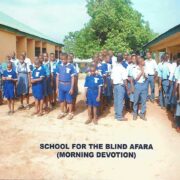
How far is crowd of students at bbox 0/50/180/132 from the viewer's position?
881 cm

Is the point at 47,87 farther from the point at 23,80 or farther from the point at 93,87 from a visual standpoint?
the point at 93,87

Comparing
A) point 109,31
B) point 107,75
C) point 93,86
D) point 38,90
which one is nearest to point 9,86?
point 38,90

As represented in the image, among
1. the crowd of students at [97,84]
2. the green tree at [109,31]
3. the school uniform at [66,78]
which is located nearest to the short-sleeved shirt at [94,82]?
the crowd of students at [97,84]

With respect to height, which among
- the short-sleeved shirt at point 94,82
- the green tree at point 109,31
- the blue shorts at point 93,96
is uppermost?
the green tree at point 109,31

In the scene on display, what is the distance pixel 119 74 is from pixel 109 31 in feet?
58.2

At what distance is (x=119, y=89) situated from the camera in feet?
29.7

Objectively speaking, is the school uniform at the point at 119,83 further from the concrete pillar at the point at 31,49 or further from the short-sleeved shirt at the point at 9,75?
the concrete pillar at the point at 31,49

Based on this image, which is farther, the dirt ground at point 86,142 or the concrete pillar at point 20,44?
the concrete pillar at point 20,44

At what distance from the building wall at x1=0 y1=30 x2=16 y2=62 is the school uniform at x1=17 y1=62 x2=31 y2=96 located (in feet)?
10.3

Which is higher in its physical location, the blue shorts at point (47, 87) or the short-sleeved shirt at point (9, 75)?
the short-sleeved shirt at point (9, 75)

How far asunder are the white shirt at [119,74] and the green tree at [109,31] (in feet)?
53.2

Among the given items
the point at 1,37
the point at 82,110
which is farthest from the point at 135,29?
the point at 82,110

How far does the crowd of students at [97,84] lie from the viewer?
881cm

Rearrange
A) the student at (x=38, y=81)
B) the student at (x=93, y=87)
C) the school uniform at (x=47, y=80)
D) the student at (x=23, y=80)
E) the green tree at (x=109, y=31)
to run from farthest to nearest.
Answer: the green tree at (x=109, y=31), the student at (x=23, y=80), the school uniform at (x=47, y=80), the student at (x=38, y=81), the student at (x=93, y=87)
